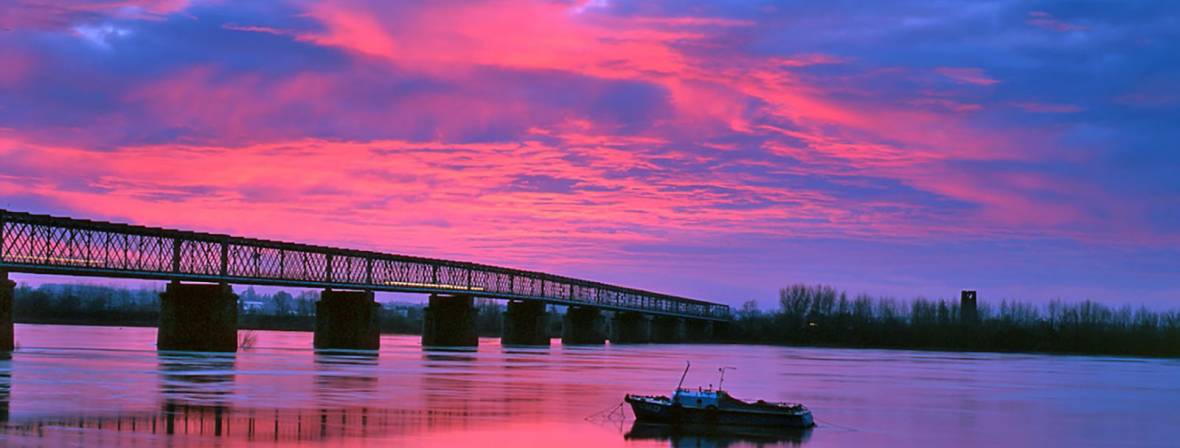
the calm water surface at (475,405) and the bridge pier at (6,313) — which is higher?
the bridge pier at (6,313)

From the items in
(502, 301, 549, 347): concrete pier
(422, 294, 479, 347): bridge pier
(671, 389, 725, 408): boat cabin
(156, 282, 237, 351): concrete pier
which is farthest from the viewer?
(502, 301, 549, 347): concrete pier

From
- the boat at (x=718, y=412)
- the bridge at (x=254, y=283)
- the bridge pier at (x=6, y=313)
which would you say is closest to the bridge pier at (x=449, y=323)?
the bridge at (x=254, y=283)

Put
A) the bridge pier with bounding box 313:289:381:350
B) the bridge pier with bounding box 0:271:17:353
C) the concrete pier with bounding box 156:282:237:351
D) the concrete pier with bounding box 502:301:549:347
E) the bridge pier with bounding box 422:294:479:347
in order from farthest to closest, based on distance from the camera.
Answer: the concrete pier with bounding box 502:301:549:347
the bridge pier with bounding box 422:294:479:347
the bridge pier with bounding box 313:289:381:350
the concrete pier with bounding box 156:282:237:351
the bridge pier with bounding box 0:271:17:353

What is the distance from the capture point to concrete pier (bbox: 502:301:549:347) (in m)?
187

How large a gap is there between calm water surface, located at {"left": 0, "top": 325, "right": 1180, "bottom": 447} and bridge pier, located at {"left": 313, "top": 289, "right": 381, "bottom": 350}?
34.4 metres

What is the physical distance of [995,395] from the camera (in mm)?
78125

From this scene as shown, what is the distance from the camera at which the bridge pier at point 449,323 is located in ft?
526

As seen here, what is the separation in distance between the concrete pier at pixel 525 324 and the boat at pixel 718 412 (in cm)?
13302

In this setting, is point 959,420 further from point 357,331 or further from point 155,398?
point 357,331

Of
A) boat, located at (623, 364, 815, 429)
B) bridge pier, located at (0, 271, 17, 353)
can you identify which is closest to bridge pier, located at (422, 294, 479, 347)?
bridge pier, located at (0, 271, 17, 353)

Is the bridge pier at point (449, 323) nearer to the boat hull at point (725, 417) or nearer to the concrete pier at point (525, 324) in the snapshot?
the concrete pier at point (525, 324)

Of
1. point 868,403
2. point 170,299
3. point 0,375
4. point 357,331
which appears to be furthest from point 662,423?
point 357,331

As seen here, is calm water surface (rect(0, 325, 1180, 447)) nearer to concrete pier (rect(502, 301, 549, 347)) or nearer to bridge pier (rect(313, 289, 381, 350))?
bridge pier (rect(313, 289, 381, 350))

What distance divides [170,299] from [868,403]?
6246cm
